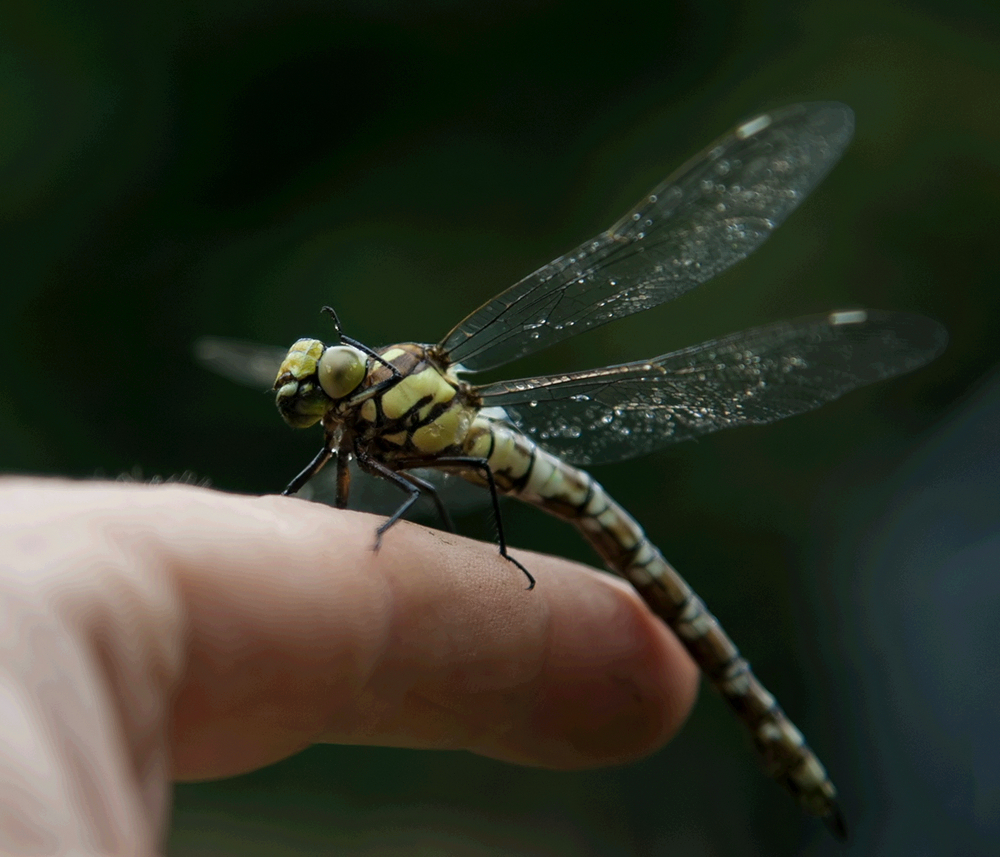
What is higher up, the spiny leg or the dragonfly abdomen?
the spiny leg

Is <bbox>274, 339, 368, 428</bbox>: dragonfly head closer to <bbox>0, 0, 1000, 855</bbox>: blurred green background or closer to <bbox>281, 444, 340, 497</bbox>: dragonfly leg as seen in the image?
<bbox>281, 444, 340, 497</bbox>: dragonfly leg

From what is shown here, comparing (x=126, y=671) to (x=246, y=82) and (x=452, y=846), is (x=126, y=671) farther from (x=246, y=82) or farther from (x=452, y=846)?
(x=246, y=82)

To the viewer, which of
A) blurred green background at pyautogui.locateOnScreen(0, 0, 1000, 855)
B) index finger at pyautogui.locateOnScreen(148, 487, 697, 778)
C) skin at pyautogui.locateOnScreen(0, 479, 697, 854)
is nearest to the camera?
skin at pyautogui.locateOnScreen(0, 479, 697, 854)

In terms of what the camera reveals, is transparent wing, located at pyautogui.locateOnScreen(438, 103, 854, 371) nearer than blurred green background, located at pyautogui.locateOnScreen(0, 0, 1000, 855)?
Yes

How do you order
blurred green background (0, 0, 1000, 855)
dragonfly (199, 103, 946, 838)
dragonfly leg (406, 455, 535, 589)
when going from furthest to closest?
blurred green background (0, 0, 1000, 855) → dragonfly (199, 103, 946, 838) → dragonfly leg (406, 455, 535, 589)

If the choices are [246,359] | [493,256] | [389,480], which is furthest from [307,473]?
[493,256]

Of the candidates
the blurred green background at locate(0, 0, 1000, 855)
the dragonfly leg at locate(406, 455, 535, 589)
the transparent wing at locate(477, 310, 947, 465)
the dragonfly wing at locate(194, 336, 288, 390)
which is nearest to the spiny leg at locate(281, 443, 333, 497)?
the dragonfly leg at locate(406, 455, 535, 589)

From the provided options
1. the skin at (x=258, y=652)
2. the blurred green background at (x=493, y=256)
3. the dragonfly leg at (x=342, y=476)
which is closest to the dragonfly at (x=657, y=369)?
the dragonfly leg at (x=342, y=476)
